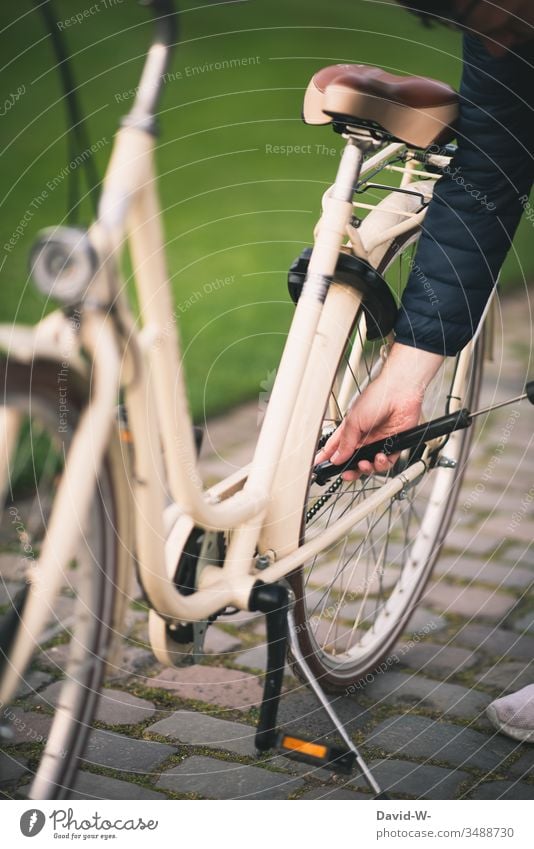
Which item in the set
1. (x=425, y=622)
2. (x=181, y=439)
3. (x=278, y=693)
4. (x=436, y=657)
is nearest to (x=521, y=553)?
(x=425, y=622)

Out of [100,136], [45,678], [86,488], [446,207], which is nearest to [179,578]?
[86,488]

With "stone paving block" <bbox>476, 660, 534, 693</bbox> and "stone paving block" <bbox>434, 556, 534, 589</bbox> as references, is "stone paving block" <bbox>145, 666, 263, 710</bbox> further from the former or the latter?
"stone paving block" <bbox>434, 556, 534, 589</bbox>

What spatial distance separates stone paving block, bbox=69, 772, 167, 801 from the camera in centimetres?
137

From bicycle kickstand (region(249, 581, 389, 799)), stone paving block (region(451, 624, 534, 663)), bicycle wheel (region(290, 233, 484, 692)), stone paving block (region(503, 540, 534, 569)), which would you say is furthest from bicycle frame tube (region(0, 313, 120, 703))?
stone paving block (region(503, 540, 534, 569))

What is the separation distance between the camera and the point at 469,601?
2016mm

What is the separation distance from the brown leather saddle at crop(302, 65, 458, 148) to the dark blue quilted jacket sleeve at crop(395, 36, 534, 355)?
44 millimetres

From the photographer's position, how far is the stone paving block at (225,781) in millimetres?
1390

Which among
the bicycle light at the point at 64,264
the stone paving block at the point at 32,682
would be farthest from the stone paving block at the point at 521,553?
the bicycle light at the point at 64,264

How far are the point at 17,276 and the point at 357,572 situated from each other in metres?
1.75

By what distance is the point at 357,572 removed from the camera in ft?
6.77

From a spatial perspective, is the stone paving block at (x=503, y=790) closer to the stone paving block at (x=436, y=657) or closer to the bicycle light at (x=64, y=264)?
the stone paving block at (x=436, y=657)

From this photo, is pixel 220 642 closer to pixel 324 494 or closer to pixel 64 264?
pixel 324 494

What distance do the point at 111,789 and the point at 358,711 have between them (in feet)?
1.48

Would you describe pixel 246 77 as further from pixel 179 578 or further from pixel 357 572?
pixel 179 578
